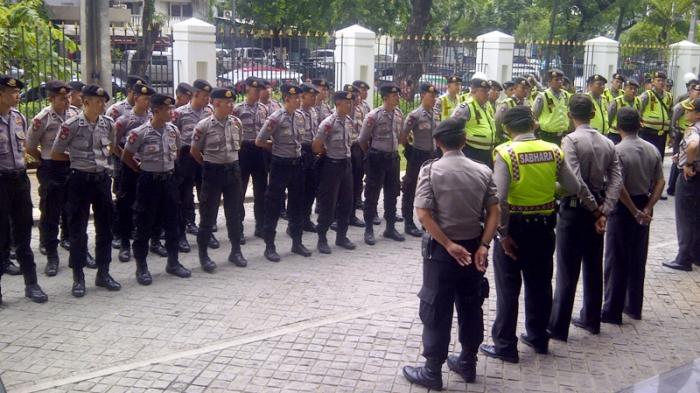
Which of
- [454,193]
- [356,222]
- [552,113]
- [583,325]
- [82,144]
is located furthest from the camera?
[552,113]

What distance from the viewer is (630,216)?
6699mm

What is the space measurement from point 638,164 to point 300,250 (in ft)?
12.6

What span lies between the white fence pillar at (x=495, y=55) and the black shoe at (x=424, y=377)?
43.6 ft

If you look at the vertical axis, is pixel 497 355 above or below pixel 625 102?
below

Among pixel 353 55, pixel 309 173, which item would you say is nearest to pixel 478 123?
pixel 309 173

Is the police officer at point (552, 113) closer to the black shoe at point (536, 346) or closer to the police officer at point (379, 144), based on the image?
the police officer at point (379, 144)

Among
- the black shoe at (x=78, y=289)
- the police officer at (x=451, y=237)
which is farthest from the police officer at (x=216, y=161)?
the police officer at (x=451, y=237)

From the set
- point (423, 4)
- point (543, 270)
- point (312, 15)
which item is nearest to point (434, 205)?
point (543, 270)

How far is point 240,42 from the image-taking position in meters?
14.5

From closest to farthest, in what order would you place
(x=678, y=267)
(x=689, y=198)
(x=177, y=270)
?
(x=177, y=270) < (x=689, y=198) < (x=678, y=267)

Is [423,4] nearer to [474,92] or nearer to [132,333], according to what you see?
[474,92]

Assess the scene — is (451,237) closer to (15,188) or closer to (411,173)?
(15,188)

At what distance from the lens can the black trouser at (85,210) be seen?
23.6ft

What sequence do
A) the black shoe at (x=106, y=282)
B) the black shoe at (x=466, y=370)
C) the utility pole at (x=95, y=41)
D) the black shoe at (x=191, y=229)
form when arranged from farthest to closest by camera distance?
1. the utility pole at (x=95, y=41)
2. the black shoe at (x=191, y=229)
3. the black shoe at (x=106, y=282)
4. the black shoe at (x=466, y=370)
